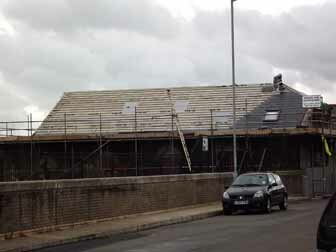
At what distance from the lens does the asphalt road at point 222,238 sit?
13461mm

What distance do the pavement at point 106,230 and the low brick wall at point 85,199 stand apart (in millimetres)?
323

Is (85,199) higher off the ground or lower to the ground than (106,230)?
higher

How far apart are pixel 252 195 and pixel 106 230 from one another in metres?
8.00

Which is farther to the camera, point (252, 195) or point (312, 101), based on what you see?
point (312, 101)

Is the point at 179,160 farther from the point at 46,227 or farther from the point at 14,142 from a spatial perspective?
the point at 46,227

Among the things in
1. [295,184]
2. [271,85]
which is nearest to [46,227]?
[295,184]

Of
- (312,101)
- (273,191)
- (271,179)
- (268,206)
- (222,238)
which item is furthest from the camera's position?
(312,101)

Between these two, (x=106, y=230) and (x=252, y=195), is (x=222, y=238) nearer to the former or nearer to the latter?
(x=106, y=230)

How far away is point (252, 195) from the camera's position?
2352 centimetres

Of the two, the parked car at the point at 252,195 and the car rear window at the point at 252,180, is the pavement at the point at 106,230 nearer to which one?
the parked car at the point at 252,195

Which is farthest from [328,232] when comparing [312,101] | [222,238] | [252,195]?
[312,101]

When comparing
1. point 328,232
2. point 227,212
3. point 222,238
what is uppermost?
point 328,232

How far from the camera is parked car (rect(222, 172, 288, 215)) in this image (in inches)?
925

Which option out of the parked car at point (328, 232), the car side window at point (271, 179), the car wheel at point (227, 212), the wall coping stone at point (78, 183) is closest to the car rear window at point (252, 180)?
the car side window at point (271, 179)
